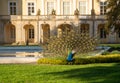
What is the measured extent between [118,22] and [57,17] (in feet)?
54.0

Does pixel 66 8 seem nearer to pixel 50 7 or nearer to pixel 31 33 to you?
pixel 50 7

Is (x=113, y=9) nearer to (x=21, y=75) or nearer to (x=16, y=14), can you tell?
(x=21, y=75)

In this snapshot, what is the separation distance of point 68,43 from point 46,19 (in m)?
27.8

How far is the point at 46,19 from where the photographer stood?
2015 inches

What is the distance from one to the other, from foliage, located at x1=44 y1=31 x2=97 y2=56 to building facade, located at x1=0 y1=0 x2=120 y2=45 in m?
24.1

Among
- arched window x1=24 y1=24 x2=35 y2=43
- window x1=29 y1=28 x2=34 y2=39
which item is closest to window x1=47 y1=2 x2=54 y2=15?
arched window x1=24 y1=24 x2=35 y2=43

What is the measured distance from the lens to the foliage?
2359 centimetres

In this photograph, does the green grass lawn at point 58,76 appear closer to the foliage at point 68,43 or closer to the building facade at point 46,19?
the foliage at point 68,43

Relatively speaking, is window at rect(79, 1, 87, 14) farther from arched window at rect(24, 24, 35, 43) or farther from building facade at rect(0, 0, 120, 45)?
arched window at rect(24, 24, 35, 43)

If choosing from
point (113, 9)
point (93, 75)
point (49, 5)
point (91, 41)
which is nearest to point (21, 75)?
point (93, 75)

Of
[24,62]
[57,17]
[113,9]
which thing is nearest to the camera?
[24,62]

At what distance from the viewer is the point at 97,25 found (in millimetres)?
51500

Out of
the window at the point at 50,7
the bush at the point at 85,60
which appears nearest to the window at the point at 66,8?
the window at the point at 50,7

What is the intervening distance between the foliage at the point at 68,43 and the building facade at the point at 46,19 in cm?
2407
